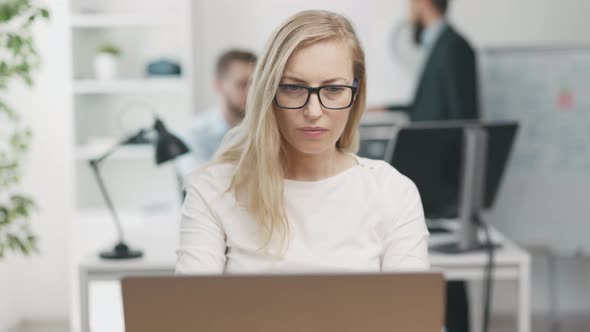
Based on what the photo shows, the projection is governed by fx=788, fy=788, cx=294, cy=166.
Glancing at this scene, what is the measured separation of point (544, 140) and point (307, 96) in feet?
9.43

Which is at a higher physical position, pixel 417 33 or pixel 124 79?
pixel 417 33

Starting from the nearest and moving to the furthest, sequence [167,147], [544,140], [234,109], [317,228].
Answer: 1. [317,228]
2. [167,147]
3. [234,109]
4. [544,140]

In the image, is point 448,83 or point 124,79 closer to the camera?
point 448,83

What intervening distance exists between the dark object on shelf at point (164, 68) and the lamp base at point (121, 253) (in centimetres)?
156

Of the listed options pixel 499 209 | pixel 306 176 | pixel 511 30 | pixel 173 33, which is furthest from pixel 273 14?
pixel 306 176

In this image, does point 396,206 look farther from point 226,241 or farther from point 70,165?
point 70,165

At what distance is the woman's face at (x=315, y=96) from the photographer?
146cm

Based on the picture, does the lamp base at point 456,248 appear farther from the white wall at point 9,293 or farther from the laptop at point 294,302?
the white wall at point 9,293

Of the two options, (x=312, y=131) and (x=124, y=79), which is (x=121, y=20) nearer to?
(x=124, y=79)

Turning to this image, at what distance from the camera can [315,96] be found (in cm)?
145

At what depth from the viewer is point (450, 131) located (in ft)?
8.56

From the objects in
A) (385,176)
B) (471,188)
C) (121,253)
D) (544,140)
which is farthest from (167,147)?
(544,140)

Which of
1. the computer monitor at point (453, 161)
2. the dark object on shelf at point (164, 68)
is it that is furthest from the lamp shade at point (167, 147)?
the dark object on shelf at point (164, 68)

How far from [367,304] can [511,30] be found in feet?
11.7
